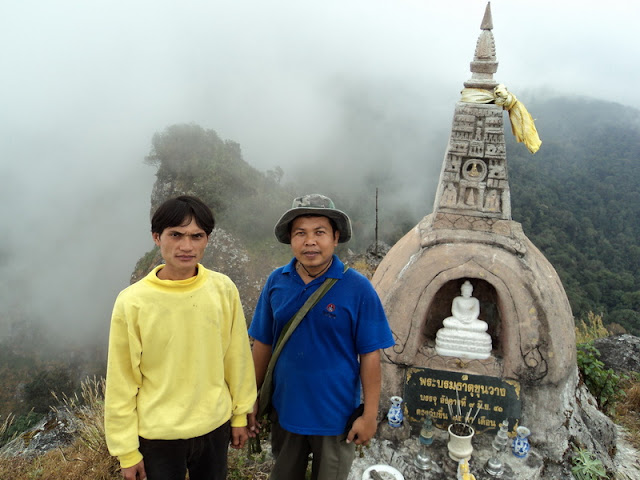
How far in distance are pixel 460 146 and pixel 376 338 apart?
2557 millimetres

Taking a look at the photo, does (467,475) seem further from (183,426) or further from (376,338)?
(183,426)

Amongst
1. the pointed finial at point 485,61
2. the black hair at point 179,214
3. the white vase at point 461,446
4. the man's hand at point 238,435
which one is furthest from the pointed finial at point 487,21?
the man's hand at point 238,435

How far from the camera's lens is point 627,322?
1648 cm

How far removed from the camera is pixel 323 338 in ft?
7.80

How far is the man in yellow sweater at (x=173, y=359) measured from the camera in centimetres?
209

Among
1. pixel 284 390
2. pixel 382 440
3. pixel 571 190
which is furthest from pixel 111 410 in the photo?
pixel 571 190

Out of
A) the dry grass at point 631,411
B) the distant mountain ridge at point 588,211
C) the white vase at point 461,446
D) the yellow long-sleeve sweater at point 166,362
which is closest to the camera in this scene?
the yellow long-sleeve sweater at point 166,362

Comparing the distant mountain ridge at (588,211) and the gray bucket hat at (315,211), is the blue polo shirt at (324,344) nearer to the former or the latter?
the gray bucket hat at (315,211)

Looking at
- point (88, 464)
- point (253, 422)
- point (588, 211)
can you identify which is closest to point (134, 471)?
point (253, 422)

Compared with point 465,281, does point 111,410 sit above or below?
below

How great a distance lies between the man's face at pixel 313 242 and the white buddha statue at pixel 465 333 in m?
2.29

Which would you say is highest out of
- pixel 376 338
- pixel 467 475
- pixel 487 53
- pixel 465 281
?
pixel 487 53

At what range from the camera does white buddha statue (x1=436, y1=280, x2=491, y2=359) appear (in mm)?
Answer: 4191

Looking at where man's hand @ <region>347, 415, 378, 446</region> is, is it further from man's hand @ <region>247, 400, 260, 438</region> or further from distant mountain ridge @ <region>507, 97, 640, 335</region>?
distant mountain ridge @ <region>507, 97, 640, 335</region>
